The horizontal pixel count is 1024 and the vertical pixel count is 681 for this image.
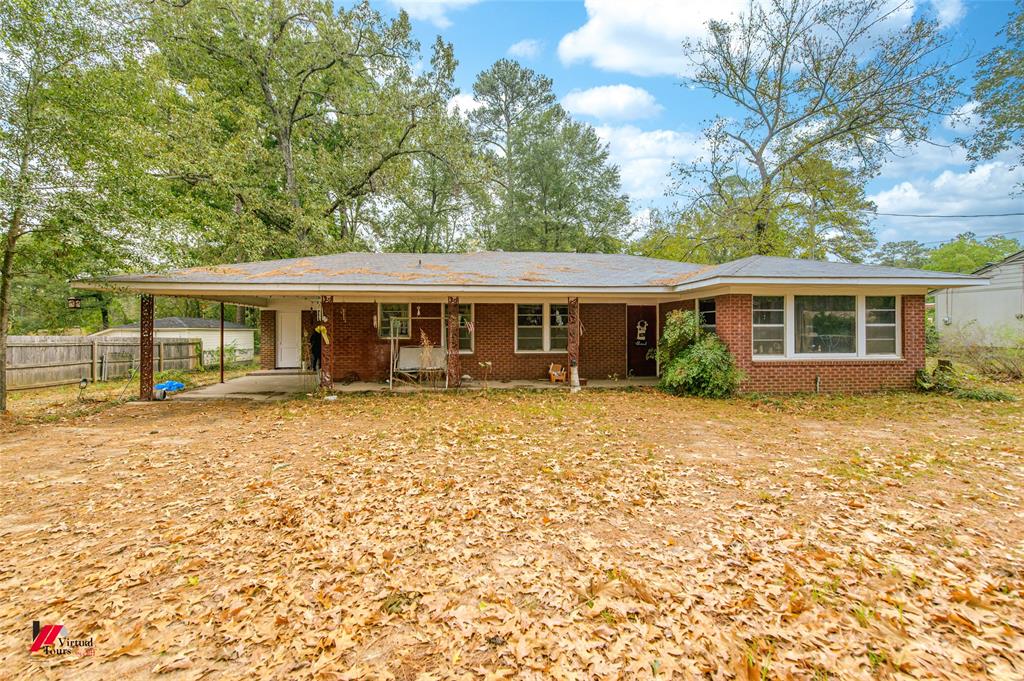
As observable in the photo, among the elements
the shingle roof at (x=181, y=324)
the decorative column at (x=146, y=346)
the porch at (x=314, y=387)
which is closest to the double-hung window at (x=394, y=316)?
the porch at (x=314, y=387)

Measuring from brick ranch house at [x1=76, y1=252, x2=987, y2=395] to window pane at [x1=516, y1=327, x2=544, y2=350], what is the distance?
0.03m

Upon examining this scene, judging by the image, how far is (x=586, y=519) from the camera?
3.99 meters

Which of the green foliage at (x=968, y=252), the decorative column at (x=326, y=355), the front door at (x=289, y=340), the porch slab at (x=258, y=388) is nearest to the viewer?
the decorative column at (x=326, y=355)

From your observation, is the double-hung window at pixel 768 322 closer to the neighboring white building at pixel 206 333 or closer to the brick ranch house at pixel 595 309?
the brick ranch house at pixel 595 309

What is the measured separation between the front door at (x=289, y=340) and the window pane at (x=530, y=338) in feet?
25.7

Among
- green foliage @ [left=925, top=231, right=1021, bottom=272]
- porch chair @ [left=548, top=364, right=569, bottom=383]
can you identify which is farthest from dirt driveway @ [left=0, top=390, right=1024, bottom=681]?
green foliage @ [left=925, top=231, right=1021, bottom=272]

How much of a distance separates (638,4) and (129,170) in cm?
1297

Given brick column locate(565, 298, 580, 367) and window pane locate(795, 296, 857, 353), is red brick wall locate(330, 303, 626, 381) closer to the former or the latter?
brick column locate(565, 298, 580, 367)

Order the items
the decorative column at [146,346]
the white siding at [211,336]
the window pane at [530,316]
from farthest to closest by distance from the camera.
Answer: the white siding at [211,336] → the window pane at [530,316] → the decorative column at [146,346]

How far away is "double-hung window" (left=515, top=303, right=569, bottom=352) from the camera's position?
40.9 feet

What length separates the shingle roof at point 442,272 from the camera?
972cm

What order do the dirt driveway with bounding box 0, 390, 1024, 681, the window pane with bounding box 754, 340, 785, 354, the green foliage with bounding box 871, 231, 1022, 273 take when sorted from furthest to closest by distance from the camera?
1. the green foliage with bounding box 871, 231, 1022, 273
2. the window pane with bounding box 754, 340, 785, 354
3. the dirt driveway with bounding box 0, 390, 1024, 681

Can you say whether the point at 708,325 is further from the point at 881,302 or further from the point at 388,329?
the point at 388,329

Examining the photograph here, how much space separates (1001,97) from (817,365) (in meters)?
14.0
